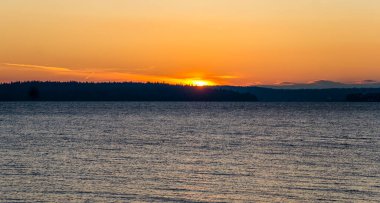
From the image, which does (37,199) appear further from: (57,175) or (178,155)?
(178,155)

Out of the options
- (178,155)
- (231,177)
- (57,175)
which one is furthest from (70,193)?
(178,155)

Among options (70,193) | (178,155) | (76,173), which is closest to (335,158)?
(178,155)

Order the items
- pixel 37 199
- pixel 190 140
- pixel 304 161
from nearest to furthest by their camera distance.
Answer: pixel 37 199 < pixel 304 161 < pixel 190 140

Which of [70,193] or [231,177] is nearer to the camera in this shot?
[70,193]

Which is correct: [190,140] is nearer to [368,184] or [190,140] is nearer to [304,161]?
[304,161]

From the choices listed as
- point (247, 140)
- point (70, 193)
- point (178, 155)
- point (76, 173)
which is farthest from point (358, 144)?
point (70, 193)

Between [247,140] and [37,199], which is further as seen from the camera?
[247,140]

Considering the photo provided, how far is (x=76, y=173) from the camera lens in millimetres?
37438

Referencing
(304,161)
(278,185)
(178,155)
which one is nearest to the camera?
(278,185)

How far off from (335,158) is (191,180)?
646 inches

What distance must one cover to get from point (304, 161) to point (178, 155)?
9019mm

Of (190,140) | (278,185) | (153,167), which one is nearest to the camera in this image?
(278,185)

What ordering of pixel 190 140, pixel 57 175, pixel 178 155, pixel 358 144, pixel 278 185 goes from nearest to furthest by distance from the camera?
pixel 278 185 → pixel 57 175 → pixel 178 155 → pixel 358 144 → pixel 190 140

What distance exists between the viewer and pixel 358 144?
61562 millimetres
